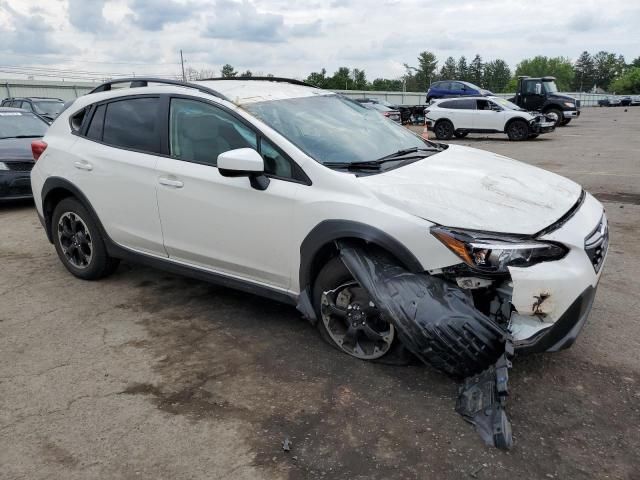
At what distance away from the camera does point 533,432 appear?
281 centimetres

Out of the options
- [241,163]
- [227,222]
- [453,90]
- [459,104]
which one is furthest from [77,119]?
[453,90]

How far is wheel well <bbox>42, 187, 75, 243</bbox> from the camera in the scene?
16.5 feet

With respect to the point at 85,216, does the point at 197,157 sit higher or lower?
higher

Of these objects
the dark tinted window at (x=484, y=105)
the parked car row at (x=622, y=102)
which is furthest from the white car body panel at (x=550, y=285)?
the parked car row at (x=622, y=102)

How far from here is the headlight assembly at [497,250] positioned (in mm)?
2906

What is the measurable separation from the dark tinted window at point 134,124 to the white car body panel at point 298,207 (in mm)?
84

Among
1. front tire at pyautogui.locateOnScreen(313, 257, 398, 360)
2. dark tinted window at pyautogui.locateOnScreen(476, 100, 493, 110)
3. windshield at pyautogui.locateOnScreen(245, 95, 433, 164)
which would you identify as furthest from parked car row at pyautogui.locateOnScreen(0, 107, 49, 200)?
dark tinted window at pyautogui.locateOnScreen(476, 100, 493, 110)

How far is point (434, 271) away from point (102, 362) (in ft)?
7.17

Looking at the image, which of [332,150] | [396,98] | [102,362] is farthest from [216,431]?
[396,98]

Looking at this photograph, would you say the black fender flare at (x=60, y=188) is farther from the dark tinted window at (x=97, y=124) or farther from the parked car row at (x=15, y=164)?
the parked car row at (x=15, y=164)

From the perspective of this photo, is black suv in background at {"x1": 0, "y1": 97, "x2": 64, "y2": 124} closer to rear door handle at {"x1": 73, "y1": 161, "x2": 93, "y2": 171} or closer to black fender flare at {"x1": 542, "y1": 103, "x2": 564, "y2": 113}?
rear door handle at {"x1": 73, "y1": 161, "x2": 93, "y2": 171}

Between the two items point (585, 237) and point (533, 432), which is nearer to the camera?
point (533, 432)

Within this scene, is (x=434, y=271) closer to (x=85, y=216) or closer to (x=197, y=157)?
(x=197, y=157)

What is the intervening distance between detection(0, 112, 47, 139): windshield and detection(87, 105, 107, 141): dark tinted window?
5.49 metres
